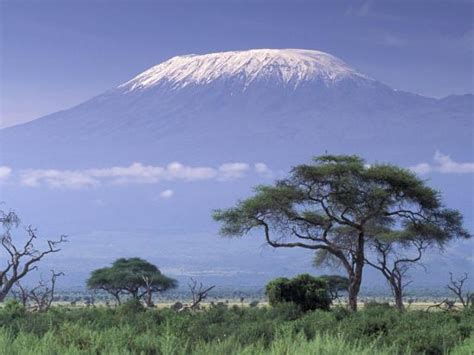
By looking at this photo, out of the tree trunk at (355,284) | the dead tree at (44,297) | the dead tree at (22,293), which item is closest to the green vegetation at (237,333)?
the dead tree at (44,297)

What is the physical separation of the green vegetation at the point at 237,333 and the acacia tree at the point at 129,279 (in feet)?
136

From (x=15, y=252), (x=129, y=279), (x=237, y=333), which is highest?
(x=15, y=252)

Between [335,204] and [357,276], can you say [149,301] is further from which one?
[357,276]

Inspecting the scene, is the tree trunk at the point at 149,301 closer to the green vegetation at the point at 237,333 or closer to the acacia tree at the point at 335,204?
the acacia tree at the point at 335,204

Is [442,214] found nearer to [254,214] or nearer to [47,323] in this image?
[254,214]

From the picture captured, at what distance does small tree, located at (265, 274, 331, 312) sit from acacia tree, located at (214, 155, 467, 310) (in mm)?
6287

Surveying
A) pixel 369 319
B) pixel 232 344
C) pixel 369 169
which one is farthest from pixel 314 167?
pixel 232 344

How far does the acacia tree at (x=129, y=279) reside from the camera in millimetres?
69500

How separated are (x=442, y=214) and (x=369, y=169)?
4723mm

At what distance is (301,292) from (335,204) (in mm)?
10012

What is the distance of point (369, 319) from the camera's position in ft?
70.4

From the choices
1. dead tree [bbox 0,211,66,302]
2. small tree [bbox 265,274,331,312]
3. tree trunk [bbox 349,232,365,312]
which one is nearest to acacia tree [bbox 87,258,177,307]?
dead tree [bbox 0,211,66,302]

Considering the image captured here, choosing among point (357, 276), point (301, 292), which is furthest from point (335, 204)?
point (301, 292)

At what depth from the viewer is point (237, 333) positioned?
18875 millimetres
